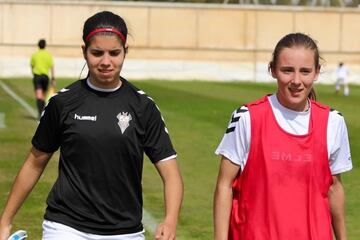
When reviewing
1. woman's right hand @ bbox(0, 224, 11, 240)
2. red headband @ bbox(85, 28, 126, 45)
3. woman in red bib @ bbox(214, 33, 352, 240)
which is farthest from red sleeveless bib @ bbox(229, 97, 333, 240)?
woman's right hand @ bbox(0, 224, 11, 240)

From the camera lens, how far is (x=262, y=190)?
510cm

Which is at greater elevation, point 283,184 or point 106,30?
point 106,30

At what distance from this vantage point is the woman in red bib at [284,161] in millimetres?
5062

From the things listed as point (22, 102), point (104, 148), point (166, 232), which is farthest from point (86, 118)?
point (22, 102)

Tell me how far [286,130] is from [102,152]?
3.34 feet

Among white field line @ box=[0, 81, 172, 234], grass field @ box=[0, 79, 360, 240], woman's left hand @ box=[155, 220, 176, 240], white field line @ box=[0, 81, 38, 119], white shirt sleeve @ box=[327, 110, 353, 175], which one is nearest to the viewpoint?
white shirt sleeve @ box=[327, 110, 353, 175]

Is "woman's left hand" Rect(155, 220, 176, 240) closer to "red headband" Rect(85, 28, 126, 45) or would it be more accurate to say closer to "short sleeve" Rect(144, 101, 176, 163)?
"short sleeve" Rect(144, 101, 176, 163)

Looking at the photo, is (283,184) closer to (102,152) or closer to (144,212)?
(102,152)

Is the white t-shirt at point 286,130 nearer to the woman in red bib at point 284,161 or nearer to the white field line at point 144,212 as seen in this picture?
the woman in red bib at point 284,161

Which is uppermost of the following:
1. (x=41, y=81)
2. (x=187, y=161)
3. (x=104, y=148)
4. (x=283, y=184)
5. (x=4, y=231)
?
(x=104, y=148)

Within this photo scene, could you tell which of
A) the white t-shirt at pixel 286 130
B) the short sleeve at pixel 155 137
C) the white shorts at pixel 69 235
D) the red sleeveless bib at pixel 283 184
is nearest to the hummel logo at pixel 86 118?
the short sleeve at pixel 155 137

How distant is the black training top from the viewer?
5.47 meters

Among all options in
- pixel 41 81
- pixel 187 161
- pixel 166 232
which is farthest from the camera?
pixel 41 81

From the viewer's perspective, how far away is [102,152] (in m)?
5.47
